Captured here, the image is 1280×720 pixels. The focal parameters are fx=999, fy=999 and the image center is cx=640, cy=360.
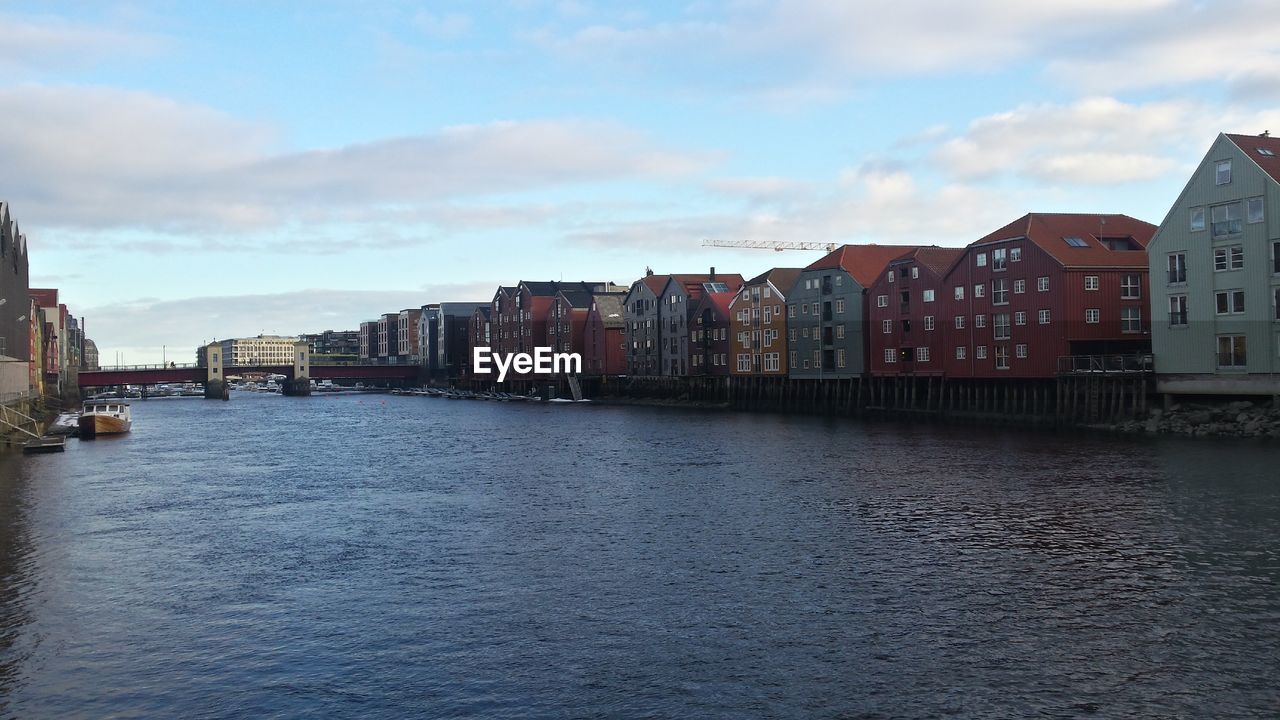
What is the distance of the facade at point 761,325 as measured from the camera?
115m

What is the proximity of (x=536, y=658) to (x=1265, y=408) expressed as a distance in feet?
184

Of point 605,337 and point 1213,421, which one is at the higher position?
point 605,337

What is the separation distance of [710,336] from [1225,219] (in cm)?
7106

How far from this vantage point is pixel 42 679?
18.5 metres

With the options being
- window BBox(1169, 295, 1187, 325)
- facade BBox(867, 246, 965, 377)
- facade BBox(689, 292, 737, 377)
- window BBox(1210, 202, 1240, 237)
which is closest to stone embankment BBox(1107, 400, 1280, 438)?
window BBox(1169, 295, 1187, 325)

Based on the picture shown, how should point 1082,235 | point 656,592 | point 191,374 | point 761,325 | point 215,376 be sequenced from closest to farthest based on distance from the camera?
point 656,592
point 1082,235
point 761,325
point 191,374
point 215,376

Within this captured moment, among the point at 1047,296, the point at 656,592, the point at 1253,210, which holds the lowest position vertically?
the point at 656,592

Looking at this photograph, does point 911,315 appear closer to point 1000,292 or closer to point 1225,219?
point 1000,292

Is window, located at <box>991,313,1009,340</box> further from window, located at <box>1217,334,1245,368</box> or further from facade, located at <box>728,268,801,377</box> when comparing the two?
facade, located at <box>728,268,801,377</box>

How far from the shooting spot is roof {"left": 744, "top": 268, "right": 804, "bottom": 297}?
116613mm

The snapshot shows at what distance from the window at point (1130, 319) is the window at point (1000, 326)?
846cm

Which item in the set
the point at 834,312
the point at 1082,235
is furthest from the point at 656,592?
the point at 834,312

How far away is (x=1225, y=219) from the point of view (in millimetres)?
63531

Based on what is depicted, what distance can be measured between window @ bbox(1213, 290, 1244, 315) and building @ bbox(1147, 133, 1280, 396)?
6 centimetres
